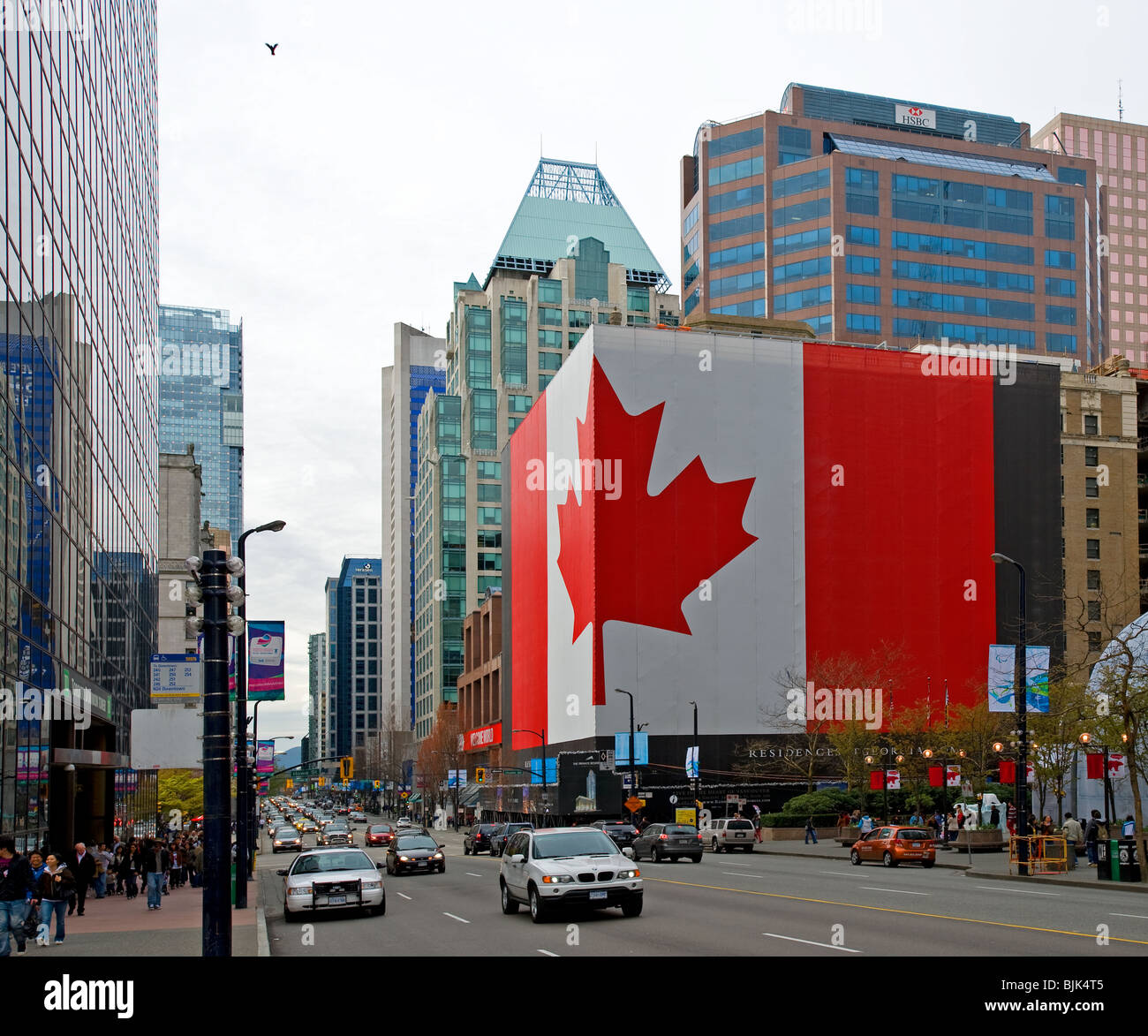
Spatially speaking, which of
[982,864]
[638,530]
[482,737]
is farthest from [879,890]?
[482,737]

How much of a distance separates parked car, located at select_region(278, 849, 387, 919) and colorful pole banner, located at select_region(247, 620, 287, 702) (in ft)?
16.7

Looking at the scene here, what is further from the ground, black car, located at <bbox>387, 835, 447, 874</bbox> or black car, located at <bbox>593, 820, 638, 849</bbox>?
black car, located at <bbox>387, 835, 447, 874</bbox>

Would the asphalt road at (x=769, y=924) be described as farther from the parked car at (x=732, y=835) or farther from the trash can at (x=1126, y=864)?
the parked car at (x=732, y=835)

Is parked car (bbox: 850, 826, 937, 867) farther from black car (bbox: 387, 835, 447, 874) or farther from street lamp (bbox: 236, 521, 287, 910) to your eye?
street lamp (bbox: 236, 521, 287, 910)

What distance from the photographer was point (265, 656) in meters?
29.7

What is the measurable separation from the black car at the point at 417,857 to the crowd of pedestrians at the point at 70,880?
6.35 m

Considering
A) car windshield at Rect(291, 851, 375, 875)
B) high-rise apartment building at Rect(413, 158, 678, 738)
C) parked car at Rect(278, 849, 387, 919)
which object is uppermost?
high-rise apartment building at Rect(413, 158, 678, 738)

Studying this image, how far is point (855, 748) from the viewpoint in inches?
2815

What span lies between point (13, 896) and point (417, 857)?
2261 centimetres

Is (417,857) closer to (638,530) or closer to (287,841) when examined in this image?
(287,841)

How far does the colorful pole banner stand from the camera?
97.1ft

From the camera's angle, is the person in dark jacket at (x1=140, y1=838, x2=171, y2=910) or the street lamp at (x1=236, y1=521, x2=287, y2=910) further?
the person in dark jacket at (x1=140, y1=838, x2=171, y2=910)

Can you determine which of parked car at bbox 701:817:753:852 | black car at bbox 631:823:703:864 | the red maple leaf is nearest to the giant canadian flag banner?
the red maple leaf
